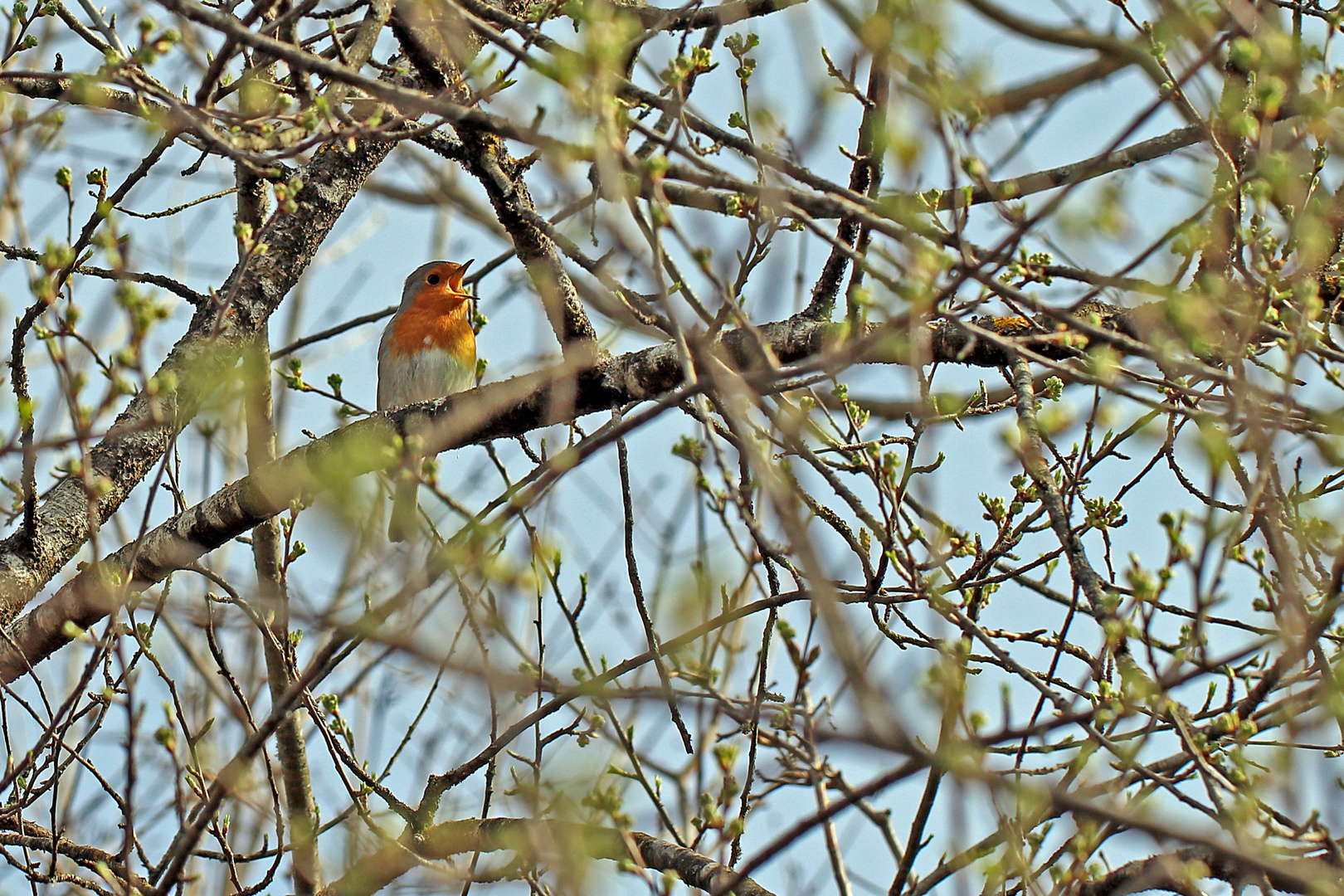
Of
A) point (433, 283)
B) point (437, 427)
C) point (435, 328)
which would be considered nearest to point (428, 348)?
point (435, 328)

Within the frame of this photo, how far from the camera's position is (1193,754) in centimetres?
246

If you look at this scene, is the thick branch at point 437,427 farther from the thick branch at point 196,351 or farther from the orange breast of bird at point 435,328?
the orange breast of bird at point 435,328

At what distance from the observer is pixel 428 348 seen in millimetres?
8312

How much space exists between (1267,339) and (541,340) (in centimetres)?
210

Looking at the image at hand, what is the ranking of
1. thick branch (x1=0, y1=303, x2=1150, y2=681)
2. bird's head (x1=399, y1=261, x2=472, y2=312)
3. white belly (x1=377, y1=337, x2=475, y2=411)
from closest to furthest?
thick branch (x1=0, y1=303, x2=1150, y2=681)
white belly (x1=377, y1=337, x2=475, y2=411)
bird's head (x1=399, y1=261, x2=472, y2=312)

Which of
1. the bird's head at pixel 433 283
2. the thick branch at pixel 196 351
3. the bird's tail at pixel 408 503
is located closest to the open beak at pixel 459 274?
the bird's head at pixel 433 283

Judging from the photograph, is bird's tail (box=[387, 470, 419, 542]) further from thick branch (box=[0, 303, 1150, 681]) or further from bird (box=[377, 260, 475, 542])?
bird (box=[377, 260, 475, 542])

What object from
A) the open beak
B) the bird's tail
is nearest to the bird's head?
the open beak

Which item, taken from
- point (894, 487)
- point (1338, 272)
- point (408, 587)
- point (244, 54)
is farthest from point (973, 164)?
point (244, 54)

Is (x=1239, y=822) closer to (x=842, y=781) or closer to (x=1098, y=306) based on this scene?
(x=842, y=781)

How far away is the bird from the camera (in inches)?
327

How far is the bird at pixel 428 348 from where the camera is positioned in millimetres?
8312

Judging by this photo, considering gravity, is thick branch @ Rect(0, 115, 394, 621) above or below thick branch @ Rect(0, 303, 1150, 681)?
above

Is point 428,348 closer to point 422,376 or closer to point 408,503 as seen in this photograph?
point 422,376
